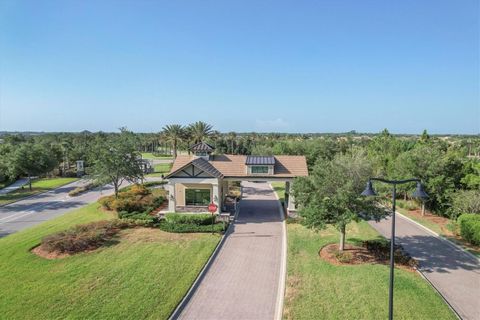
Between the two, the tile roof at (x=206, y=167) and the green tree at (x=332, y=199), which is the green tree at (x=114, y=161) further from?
the green tree at (x=332, y=199)

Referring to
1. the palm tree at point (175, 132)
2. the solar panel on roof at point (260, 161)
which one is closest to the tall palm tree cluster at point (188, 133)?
the palm tree at point (175, 132)

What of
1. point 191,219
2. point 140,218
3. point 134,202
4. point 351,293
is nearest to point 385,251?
point 351,293

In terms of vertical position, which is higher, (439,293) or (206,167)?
(206,167)

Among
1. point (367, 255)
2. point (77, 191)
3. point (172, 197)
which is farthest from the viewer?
point (77, 191)

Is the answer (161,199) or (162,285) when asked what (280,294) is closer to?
(162,285)

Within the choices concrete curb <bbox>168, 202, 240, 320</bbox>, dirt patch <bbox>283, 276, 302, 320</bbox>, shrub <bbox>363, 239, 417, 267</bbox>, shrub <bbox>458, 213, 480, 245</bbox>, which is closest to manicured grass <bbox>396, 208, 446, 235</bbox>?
shrub <bbox>458, 213, 480, 245</bbox>

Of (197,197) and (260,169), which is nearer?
(197,197)

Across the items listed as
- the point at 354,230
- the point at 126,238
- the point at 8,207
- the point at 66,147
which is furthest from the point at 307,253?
the point at 66,147

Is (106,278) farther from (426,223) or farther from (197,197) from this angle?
(426,223)
